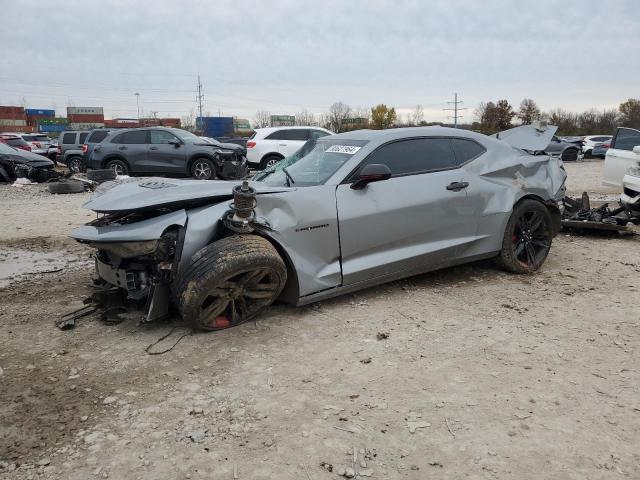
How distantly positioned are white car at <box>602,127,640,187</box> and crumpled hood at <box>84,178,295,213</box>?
7.58m

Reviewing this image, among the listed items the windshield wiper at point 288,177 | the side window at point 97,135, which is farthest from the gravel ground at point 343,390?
the side window at point 97,135

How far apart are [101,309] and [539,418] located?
10.8 feet

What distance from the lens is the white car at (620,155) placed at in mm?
9133

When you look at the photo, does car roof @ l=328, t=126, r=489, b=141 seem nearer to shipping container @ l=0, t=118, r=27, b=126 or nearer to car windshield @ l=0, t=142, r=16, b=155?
car windshield @ l=0, t=142, r=16, b=155

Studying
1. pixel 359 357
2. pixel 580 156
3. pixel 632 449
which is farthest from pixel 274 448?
pixel 580 156

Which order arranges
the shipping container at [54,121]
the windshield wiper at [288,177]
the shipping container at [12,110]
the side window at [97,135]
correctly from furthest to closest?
the shipping container at [12,110]
the shipping container at [54,121]
the side window at [97,135]
the windshield wiper at [288,177]

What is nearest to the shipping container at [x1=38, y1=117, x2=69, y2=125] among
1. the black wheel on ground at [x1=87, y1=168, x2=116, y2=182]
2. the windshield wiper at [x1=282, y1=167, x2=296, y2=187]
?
the black wheel on ground at [x1=87, y1=168, x2=116, y2=182]

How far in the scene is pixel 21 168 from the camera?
15.0 metres

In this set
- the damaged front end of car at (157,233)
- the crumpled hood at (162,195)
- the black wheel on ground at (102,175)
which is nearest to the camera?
the damaged front end of car at (157,233)

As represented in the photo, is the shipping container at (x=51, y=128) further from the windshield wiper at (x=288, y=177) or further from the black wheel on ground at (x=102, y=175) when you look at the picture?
the windshield wiper at (x=288, y=177)

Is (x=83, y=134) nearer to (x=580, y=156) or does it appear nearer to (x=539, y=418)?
(x=539, y=418)

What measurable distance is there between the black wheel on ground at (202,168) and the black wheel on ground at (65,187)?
3070 mm

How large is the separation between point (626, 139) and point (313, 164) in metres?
7.45

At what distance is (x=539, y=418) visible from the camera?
276cm
